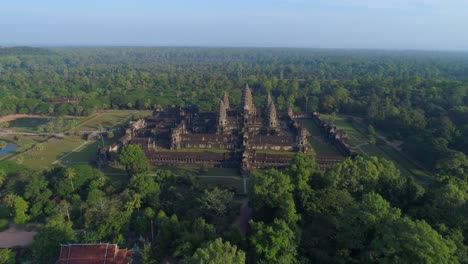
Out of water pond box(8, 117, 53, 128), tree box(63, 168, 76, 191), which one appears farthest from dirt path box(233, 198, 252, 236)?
water pond box(8, 117, 53, 128)

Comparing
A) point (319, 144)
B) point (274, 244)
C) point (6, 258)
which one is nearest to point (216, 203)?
point (274, 244)

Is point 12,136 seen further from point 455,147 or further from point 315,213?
point 455,147

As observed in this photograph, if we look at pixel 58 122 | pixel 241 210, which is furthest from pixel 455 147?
pixel 58 122

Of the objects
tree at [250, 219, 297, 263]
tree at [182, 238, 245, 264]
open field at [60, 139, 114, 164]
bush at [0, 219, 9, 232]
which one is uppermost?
tree at [182, 238, 245, 264]

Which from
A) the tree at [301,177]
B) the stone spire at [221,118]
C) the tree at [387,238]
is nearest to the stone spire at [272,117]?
the stone spire at [221,118]

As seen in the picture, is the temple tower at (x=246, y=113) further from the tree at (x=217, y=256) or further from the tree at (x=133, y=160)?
the tree at (x=217, y=256)

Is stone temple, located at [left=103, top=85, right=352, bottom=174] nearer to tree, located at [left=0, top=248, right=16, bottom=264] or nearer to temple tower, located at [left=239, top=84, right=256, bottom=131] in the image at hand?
temple tower, located at [left=239, top=84, right=256, bottom=131]

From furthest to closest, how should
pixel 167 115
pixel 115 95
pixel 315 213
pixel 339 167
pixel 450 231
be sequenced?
pixel 115 95, pixel 167 115, pixel 339 167, pixel 315 213, pixel 450 231
